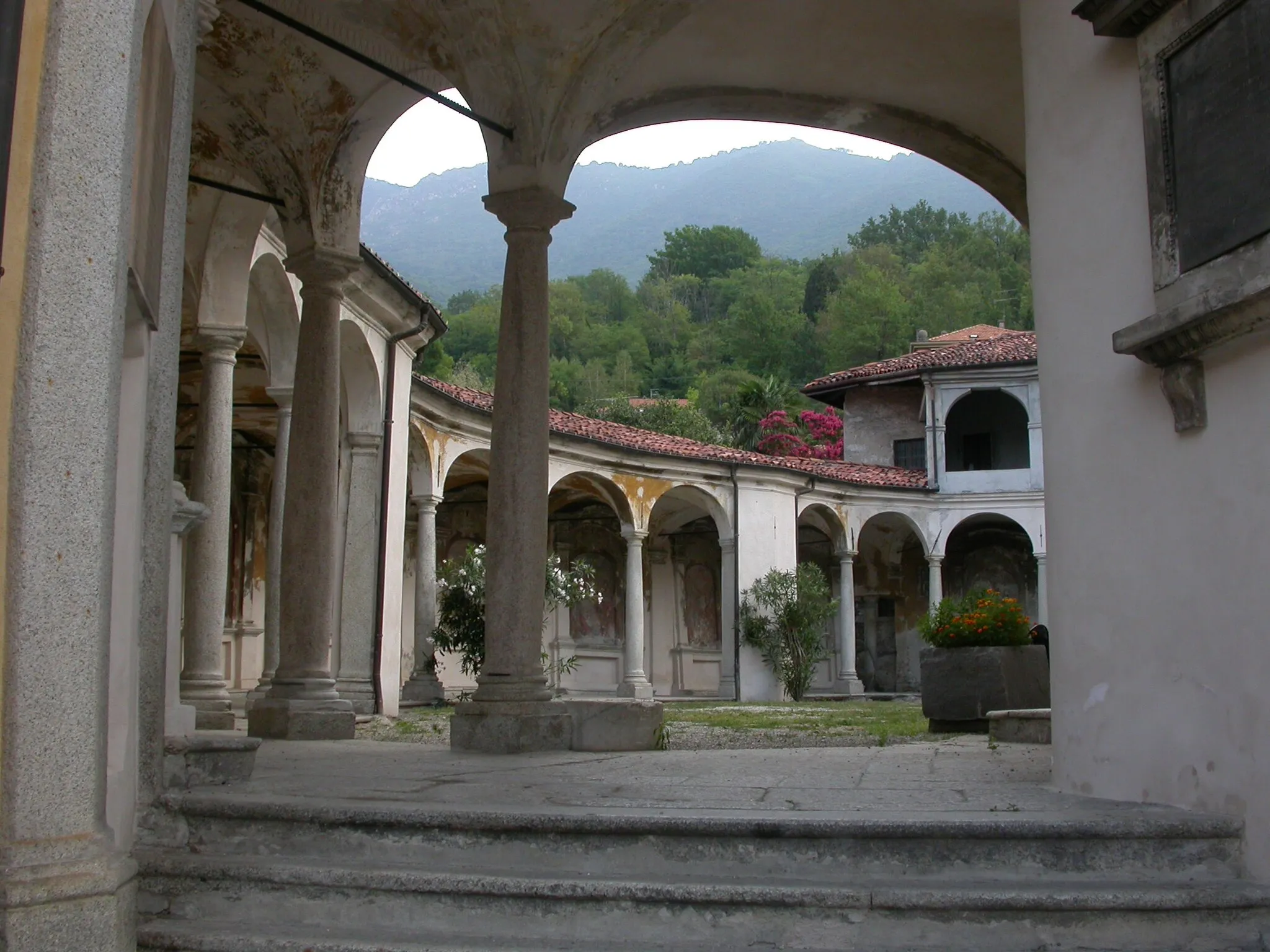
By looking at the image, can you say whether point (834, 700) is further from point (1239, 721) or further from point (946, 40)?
point (1239, 721)

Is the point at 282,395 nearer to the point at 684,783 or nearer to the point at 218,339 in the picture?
the point at 218,339

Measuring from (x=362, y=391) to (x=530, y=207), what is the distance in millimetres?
8383

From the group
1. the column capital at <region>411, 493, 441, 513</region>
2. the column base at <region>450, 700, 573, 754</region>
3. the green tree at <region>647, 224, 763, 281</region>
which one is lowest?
the column base at <region>450, 700, 573, 754</region>

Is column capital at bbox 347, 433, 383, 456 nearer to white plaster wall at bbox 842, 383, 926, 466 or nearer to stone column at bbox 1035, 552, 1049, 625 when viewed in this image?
stone column at bbox 1035, 552, 1049, 625

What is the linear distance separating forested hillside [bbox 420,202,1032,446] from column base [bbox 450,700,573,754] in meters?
47.4

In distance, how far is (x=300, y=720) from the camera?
29.5ft

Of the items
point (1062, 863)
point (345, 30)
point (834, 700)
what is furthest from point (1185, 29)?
point (834, 700)

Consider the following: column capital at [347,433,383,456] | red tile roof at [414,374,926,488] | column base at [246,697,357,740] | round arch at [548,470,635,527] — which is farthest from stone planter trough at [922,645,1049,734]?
round arch at [548,470,635,527]

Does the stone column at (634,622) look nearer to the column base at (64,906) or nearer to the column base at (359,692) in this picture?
the column base at (359,692)

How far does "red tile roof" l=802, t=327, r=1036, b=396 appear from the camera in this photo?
3170cm

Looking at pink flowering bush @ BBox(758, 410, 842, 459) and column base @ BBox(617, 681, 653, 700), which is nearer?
column base @ BBox(617, 681, 653, 700)

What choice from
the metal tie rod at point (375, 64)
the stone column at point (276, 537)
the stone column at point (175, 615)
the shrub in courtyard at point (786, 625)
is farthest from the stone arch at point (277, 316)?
the shrub in courtyard at point (786, 625)

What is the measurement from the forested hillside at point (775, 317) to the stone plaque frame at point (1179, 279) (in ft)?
163

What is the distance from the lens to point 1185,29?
15.1 ft
